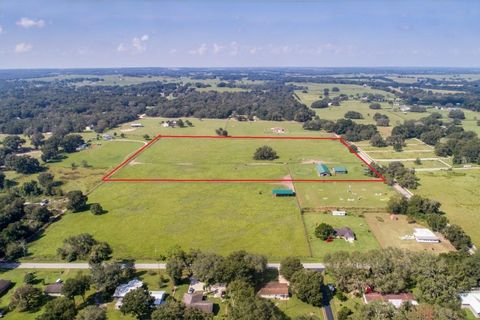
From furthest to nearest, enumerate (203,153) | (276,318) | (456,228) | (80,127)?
(80,127), (203,153), (456,228), (276,318)

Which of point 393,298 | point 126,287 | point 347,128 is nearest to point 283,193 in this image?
point 393,298

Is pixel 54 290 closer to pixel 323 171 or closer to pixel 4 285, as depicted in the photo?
pixel 4 285

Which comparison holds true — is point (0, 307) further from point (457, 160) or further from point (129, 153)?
point (457, 160)

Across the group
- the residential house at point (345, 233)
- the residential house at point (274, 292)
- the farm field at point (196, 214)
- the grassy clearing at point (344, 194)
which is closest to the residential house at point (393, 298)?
the residential house at point (274, 292)

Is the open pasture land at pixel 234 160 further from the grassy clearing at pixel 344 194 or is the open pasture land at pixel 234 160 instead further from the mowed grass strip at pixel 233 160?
the grassy clearing at pixel 344 194

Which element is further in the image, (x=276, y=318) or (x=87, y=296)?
(x=87, y=296)

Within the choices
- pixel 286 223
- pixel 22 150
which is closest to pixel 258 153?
pixel 286 223
